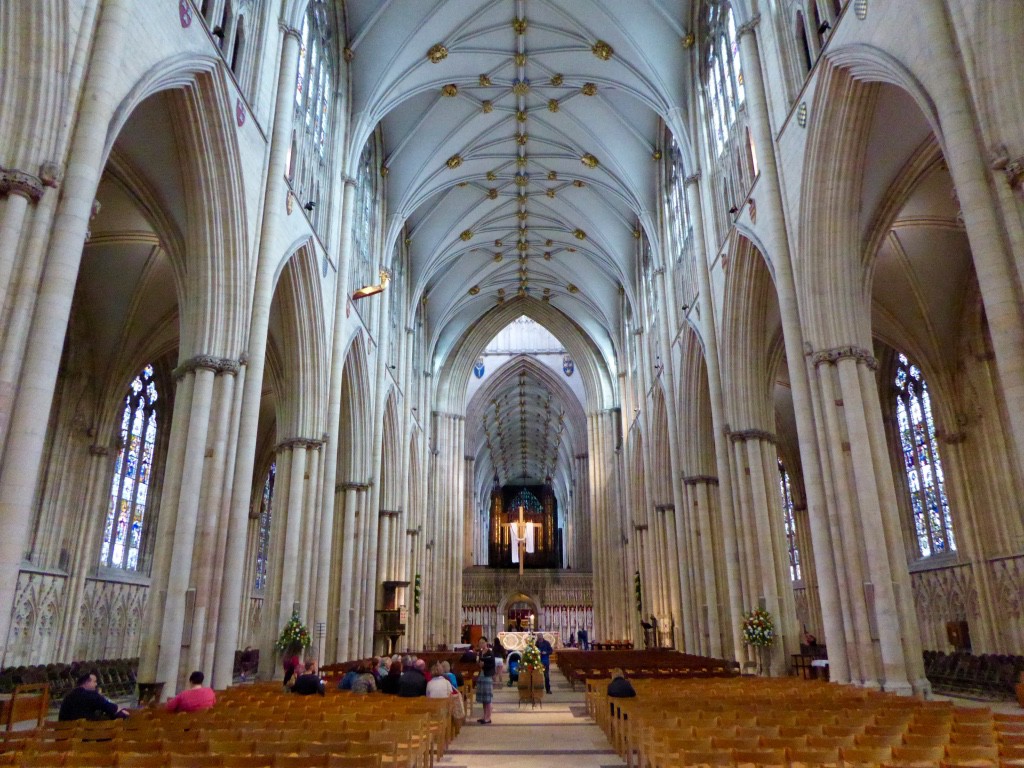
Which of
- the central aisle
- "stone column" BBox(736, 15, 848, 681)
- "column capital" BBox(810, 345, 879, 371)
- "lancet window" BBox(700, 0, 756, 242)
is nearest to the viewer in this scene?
the central aisle

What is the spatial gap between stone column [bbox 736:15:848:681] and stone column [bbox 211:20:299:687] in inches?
354

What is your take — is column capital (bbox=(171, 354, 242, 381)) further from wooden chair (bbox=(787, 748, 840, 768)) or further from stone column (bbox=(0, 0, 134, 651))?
wooden chair (bbox=(787, 748, 840, 768))

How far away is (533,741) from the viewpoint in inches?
365

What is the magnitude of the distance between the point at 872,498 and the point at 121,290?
17.8 metres

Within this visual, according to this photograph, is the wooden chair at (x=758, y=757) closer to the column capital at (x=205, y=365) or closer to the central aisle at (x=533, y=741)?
the central aisle at (x=533, y=741)

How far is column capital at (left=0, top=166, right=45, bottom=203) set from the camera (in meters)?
6.93

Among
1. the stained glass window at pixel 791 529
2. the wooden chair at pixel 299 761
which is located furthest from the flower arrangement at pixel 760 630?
the stained glass window at pixel 791 529

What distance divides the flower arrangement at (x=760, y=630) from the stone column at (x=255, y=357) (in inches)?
383

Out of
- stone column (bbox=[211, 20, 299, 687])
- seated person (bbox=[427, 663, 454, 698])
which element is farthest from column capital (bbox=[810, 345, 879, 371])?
stone column (bbox=[211, 20, 299, 687])

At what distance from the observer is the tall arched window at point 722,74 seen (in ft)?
54.5

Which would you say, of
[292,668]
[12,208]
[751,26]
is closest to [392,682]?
[292,668]

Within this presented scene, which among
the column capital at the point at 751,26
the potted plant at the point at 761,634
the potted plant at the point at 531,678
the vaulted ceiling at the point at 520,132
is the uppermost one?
the vaulted ceiling at the point at 520,132

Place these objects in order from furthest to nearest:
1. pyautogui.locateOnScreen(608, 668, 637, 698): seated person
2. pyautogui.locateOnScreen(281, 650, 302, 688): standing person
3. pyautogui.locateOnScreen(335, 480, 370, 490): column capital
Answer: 1. pyautogui.locateOnScreen(335, 480, 370, 490): column capital
2. pyautogui.locateOnScreen(281, 650, 302, 688): standing person
3. pyautogui.locateOnScreen(608, 668, 637, 698): seated person

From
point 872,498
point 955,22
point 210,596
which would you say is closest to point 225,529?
point 210,596
